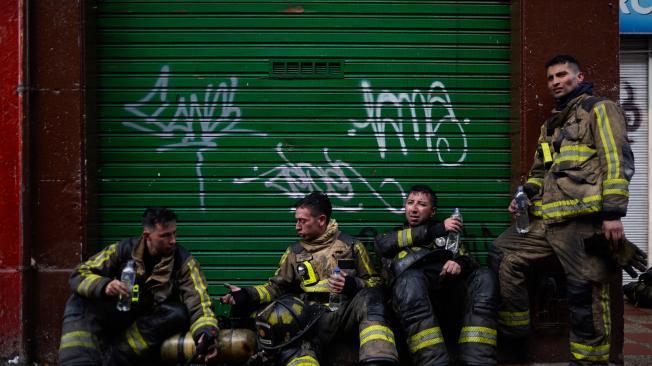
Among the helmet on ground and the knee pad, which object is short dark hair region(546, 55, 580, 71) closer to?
the knee pad

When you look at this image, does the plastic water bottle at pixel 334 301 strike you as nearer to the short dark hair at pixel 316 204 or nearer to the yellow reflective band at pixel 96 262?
the short dark hair at pixel 316 204

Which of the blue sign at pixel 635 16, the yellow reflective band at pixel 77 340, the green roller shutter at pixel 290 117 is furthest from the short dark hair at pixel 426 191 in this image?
the blue sign at pixel 635 16

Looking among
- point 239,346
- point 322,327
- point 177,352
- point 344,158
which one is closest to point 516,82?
point 344,158

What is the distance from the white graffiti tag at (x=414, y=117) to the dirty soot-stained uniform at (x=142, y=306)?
206 centimetres

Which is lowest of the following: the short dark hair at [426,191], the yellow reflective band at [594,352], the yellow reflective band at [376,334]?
the yellow reflective band at [594,352]

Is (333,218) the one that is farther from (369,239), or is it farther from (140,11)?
(140,11)

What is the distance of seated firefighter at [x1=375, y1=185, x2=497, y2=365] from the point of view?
4820mm

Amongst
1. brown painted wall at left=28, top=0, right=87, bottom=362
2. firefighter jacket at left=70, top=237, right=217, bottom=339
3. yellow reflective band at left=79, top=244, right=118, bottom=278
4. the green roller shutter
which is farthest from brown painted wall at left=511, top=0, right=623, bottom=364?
brown painted wall at left=28, top=0, right=87, bottom=362

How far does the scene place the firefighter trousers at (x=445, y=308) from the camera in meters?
4.77

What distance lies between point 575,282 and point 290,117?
2774mm

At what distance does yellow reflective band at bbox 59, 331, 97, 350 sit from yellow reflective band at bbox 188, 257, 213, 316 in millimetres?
794

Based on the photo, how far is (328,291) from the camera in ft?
17.6

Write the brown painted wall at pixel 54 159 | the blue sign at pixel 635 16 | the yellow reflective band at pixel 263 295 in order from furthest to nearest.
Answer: the blue sign at pixel 635 16
the brown painted wall at pixel 54 159
the yellow reflective band at pixel 263 295

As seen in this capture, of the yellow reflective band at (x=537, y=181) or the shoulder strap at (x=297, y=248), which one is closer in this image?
the yellow reflective band at (x=537, y=181)
